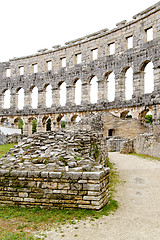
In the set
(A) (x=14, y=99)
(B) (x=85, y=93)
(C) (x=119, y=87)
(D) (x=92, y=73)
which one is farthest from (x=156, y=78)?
(A) (x=14, y=99)

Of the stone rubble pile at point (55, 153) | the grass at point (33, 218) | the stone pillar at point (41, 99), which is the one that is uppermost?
the stone pillar at point (41, 99)

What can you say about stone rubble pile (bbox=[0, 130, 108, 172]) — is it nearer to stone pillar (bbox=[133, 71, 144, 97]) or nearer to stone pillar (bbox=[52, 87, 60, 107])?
stone pillar (bbox=[133, 71, 144, 97])

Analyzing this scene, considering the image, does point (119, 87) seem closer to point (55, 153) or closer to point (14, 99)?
point (14, 99)

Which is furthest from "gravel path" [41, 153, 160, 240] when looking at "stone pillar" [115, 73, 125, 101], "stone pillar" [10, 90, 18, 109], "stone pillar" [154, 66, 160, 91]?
"stone pillar" [10, 90, 18, 109]

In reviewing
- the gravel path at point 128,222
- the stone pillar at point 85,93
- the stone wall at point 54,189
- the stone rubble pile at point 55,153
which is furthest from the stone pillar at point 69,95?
the stone wall at point 54,189

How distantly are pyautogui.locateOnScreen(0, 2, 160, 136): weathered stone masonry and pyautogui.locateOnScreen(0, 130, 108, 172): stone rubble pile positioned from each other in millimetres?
13898

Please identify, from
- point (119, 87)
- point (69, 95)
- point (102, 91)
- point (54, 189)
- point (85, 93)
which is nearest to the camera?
point (54, 189)

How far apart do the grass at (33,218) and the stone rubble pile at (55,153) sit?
0.95 metres

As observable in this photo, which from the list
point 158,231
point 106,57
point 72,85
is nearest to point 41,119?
point 72,85

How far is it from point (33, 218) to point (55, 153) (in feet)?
7.16

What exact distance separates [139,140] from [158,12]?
1255 centimetres

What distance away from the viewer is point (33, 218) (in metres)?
5.00

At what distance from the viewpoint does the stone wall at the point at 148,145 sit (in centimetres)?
1438

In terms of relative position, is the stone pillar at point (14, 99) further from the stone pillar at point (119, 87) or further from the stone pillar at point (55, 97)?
the stone pillar at point (119, 87)
